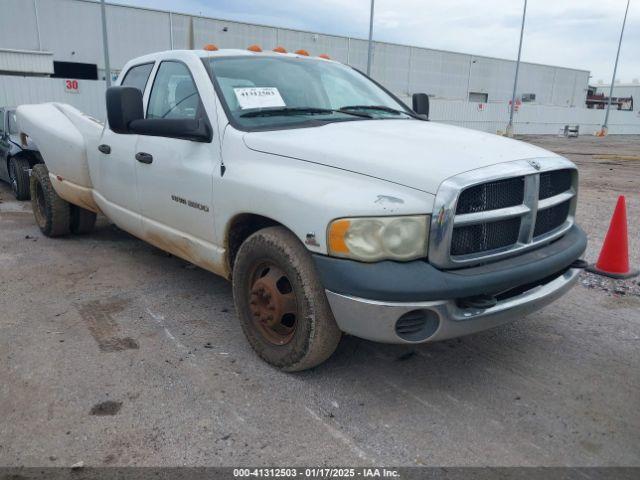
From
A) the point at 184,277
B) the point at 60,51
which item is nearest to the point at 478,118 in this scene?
the point at 60,51

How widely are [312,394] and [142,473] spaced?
97cm

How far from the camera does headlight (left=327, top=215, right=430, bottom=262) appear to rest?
2473 millimetres

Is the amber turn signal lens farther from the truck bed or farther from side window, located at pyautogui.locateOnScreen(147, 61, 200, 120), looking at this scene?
the truck bed

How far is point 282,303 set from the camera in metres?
2.92

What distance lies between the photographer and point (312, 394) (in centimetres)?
288

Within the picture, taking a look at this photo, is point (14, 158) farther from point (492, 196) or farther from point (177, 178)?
point (492, 196)

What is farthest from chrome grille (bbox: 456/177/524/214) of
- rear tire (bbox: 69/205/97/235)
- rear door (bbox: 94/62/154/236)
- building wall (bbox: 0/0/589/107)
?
building wall (bbox: 0/0/589/107)

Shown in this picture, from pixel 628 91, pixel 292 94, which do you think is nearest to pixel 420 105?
pixel 292 94

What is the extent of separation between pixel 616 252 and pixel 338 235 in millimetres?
3493

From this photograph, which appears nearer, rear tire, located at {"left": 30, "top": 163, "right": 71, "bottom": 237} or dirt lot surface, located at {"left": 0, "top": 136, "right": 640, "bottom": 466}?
dirt lot surface, located at {"left": 0, "top": 136, "right": 640, "bottom": 466}

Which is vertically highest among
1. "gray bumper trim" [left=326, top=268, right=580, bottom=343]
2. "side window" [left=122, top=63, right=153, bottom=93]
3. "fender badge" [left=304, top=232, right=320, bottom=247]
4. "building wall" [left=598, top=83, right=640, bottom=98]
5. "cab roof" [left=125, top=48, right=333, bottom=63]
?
"building wall" [left=598, top=83, right=640, bottom=98]

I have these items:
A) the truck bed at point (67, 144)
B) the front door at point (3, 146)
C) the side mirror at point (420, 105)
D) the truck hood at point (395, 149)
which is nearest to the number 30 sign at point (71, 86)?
the front door at point (3, 146)

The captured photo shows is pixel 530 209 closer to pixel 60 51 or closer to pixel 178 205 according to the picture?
pixel 178 205

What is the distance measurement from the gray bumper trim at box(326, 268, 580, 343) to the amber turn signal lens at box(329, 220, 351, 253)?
0.75ft
